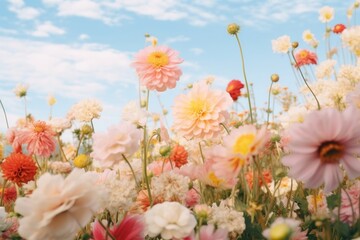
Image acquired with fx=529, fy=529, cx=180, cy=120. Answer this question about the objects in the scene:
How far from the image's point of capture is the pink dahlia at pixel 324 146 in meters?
0.86

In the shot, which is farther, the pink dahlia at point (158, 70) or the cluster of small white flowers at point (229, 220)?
the pink dahlia at point (158, 70)

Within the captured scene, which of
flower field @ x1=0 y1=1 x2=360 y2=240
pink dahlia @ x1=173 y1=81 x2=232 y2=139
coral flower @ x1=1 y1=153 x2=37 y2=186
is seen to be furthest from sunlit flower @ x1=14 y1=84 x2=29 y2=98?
pink dahlia @ x1=173 y1=81 x2=232 y2=139

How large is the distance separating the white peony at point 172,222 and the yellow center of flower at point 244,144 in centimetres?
14

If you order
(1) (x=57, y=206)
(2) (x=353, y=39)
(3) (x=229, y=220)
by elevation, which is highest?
(2) (x=353, y=39)

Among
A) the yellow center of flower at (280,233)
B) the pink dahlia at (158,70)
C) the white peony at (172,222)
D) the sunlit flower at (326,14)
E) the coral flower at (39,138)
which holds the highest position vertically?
the sunlit flower at (326,14)

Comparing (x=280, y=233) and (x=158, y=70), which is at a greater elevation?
(x=158, y=70)

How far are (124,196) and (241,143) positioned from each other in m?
0.29

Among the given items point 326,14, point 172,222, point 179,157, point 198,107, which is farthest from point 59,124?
point 326,14

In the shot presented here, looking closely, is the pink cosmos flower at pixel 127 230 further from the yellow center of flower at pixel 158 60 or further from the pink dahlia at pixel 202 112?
the yellow center of flower at pixel 158 60

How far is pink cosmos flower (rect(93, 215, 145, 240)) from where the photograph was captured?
1.04 m

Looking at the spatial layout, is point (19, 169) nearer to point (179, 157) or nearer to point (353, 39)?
point (179, 157)

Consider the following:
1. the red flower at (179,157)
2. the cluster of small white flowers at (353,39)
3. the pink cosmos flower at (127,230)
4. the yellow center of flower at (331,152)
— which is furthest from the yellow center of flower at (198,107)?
the cluster of small white flowers at (353,39)

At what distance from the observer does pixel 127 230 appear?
3.44 ft

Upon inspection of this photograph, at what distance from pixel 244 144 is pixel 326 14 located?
345 cm
